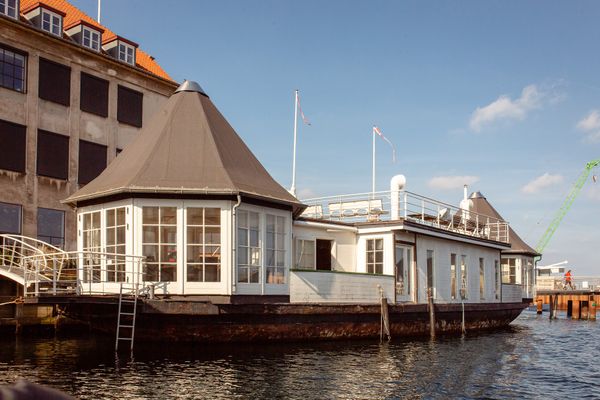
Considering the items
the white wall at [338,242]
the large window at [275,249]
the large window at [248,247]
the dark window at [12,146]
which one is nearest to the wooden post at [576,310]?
the white wall at [338,242]

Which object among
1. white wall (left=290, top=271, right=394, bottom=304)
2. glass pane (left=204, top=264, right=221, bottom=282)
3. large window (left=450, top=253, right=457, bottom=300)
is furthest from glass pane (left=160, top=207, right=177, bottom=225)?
large window (left=450, top=253, right=457, bottom=300)

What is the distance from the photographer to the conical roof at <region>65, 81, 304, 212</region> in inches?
705

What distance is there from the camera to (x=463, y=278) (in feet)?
92.4

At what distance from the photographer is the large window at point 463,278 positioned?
2795 centimetres

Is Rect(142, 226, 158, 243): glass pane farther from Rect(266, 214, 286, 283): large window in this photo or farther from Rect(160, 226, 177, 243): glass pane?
Rect(266, 214, 286, 283): large window

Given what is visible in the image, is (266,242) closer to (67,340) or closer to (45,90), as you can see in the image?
(67,340)

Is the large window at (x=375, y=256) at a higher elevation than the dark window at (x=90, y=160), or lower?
lower

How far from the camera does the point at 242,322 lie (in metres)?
17.8

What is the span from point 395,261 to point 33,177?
1643 cm

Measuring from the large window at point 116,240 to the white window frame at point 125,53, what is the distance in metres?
16.8

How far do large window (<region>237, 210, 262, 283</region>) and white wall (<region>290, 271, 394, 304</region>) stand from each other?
1484 millimetres

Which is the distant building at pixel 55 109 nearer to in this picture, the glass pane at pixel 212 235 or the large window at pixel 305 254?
the large window at pixel 305 254

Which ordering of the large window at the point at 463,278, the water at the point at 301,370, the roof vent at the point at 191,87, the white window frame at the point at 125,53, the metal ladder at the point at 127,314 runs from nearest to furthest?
the water at the point at 301,370, the metal ladder at the point at 127,314, the roof vent at the point at 191,87, the large window at the point at 463,278, the white window frame at the point at 125,53

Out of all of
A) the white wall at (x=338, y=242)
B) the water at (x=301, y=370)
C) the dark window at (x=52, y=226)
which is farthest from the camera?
the dark window at (x=52, y=226)
